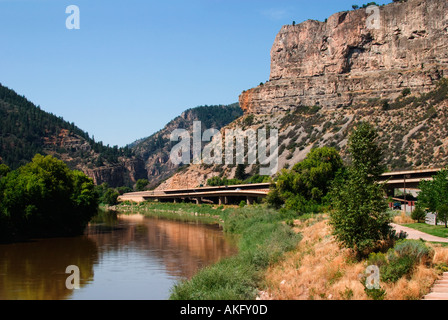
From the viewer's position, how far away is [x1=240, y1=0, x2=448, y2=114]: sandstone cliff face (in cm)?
9494

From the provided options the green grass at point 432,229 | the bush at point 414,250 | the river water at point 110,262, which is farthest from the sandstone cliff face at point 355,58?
the bush at point 414,250

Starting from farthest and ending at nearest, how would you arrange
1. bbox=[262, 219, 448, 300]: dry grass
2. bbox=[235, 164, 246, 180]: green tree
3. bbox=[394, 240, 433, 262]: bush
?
1. bbox=[235, 164, 246, 180]: green tree
2. bbox=[394, 240, 433, 262]: bush
3. bbox=[262, 219, 448, 300]: dry grass

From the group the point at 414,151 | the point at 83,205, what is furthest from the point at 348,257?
the point at 414,151

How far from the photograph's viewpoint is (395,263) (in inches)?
718

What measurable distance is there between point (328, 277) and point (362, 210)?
10.2ft

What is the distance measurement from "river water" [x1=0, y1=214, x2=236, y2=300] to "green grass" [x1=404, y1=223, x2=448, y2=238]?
12.0 meters

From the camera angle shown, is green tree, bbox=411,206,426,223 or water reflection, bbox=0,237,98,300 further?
green tree, bbox=411,206,426,223

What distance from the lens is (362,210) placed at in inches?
823

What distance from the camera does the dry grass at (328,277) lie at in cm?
1708

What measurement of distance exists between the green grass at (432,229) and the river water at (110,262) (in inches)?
471

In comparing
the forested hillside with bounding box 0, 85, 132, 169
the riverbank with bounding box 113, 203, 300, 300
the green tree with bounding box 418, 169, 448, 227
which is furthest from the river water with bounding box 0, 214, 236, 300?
the forested hillside with bounding box 0, 85, 132, 169

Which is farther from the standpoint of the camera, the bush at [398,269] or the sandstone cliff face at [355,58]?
the sandstone cliff face at [355,58]

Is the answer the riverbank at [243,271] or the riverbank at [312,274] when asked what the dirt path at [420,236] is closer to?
the riverbank at [312,274]

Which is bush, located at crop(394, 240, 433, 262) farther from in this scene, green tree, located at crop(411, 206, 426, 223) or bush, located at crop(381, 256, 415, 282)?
green tree, located at crop(411, 206, 426, 223)
